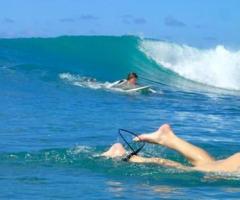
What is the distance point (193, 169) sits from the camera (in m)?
9.24

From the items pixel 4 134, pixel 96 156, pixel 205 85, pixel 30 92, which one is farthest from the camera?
pixel 205 85

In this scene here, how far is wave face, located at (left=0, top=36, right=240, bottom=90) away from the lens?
102 ft

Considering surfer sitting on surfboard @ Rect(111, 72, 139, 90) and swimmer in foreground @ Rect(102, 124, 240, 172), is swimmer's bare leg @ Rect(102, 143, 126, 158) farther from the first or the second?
surfer sitting on surfboard @ Rect(111, 72, 139, 90)

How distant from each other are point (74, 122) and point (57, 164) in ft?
14.5

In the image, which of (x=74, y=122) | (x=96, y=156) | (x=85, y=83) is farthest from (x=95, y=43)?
(x=96, y=156)

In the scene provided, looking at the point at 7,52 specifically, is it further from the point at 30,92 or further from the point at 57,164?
the point at 57,164

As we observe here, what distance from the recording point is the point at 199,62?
1588 inches

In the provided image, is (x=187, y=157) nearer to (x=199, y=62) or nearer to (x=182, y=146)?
(x=182, y=146)

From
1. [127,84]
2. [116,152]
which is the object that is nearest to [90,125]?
[116,152]

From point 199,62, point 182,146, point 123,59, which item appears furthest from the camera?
point 199,62

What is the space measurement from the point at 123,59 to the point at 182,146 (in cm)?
2606

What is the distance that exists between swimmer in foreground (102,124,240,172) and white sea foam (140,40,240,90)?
23677mm

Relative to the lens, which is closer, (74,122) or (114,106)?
(74,122)

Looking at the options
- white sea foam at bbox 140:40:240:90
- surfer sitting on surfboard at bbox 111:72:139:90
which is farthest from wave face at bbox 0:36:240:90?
surfer sitting on surfboard at bbox 111:72:139:90
